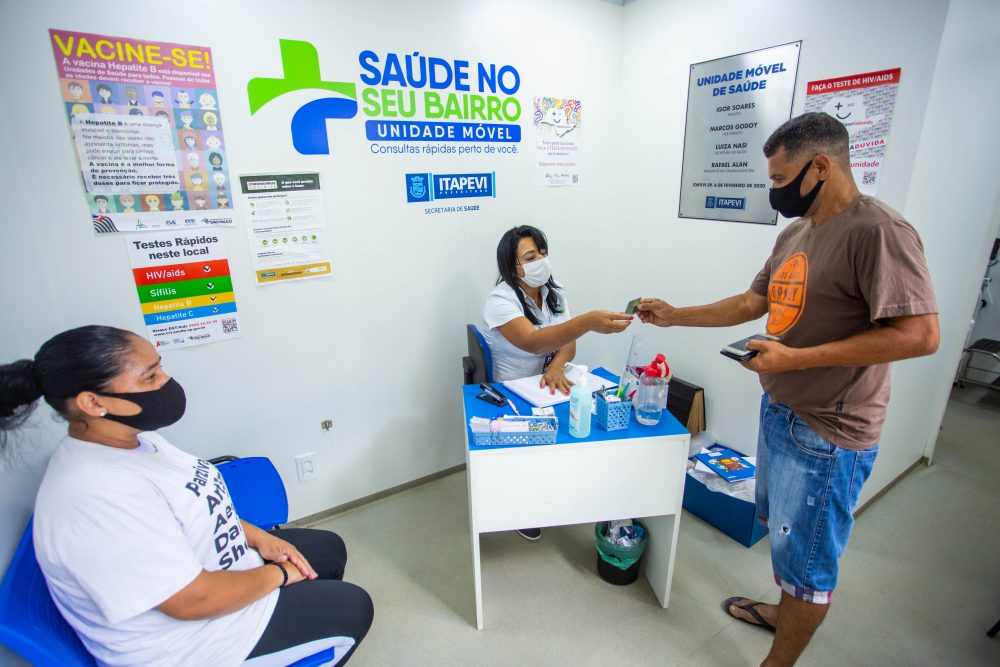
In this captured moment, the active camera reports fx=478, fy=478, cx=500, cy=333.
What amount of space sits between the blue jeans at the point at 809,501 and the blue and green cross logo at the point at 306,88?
6.69 feet

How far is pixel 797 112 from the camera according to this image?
2.08m

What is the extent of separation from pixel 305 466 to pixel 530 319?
1.32 metres

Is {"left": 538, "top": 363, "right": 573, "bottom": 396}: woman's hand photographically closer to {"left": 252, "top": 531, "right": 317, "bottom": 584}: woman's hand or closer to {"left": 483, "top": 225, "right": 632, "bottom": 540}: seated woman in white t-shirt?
{"left": 483, "top": 225, "right": 632, "bottom": 540}: seated woman in white t-shirt

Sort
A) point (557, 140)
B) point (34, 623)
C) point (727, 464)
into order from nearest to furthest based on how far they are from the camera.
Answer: point (34, 623) → point (727, 464) → point (557, 140)

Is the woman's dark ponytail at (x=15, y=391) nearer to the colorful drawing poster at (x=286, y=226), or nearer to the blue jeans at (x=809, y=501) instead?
the colorful drawing poster at (x=286, y=226)

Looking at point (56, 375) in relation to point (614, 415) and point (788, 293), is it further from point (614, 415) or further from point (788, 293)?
point (788, 293)

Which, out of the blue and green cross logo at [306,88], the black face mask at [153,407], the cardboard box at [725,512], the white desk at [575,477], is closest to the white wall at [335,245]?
the blue and green cross logo at [306,88]

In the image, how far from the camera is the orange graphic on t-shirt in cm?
141

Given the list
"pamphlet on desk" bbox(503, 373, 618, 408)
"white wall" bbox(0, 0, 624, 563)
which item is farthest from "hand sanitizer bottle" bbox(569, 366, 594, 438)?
"white wall" bbox(0, 0, 624, 563)

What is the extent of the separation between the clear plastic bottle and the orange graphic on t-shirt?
0.38 meters

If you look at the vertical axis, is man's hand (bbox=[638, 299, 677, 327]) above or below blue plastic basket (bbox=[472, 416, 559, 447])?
above

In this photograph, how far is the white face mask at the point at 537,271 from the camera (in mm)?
2071

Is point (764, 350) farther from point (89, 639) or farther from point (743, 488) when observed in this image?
point (89, 639)

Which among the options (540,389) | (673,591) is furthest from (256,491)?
(673,591)
